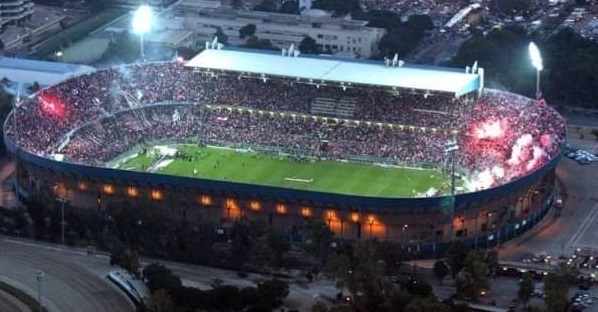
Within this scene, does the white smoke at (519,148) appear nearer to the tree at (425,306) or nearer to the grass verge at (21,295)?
the tree at (425,306)

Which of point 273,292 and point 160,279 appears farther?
point 160,279

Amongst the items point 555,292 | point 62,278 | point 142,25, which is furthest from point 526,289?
point 142,25

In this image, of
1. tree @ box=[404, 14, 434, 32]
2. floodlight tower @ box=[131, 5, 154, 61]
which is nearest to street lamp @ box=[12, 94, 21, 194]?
floodlight tower @ box=[131, 5, 154, 61]

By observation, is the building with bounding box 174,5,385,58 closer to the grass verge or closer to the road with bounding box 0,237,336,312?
the road with bounding box 0,237,336,312

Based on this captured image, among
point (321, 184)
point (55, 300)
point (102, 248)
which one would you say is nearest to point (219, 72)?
point (321, 184)

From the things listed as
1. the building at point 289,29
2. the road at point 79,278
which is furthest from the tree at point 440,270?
the building at point 289,29

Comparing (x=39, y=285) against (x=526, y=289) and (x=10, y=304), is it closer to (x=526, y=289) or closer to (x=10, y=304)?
(x=10, y=304)

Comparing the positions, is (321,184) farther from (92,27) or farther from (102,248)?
(92,27)

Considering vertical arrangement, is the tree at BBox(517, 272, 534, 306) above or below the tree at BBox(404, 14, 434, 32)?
below
